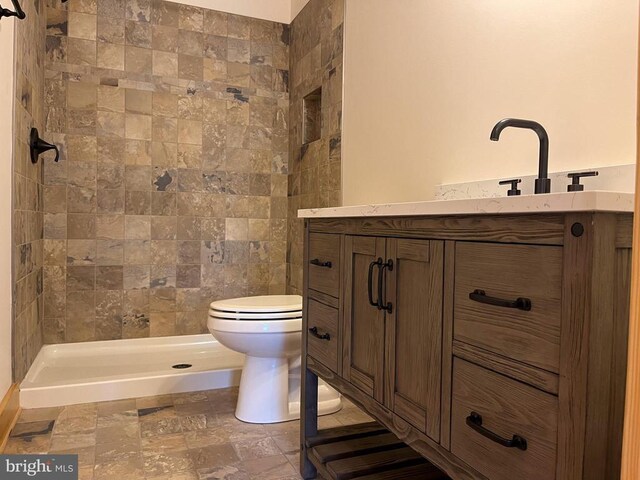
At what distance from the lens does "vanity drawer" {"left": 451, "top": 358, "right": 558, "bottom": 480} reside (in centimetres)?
72

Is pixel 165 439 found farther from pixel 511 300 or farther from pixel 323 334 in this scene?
pixel 511 300

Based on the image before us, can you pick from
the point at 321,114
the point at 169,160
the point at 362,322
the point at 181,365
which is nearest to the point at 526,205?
the point at 362,322

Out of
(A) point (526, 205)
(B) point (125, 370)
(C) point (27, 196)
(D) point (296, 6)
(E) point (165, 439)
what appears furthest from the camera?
(D) point (296, 6)

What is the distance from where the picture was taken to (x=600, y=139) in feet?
3.99

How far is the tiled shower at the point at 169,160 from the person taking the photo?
2.75 m

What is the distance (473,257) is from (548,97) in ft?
2.50

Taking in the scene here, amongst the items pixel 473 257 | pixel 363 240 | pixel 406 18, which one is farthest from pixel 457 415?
pixel 406 18

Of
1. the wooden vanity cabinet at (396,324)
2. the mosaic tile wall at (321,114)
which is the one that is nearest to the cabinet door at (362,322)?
the wooden vanity cabinet at (396,324)

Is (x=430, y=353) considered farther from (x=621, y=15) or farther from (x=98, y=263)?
(x=98, y=263)

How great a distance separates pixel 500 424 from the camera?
81 cm

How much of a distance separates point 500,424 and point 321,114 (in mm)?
2308

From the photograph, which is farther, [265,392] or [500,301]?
[265,392]

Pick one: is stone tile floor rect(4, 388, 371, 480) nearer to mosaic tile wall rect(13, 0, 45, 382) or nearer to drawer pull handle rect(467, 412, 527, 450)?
mosaic tile wall rect(13, 0, 45, 382)

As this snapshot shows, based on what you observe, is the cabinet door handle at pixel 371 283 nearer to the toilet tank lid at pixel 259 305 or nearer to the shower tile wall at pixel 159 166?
the toilet tank lid at pixel 259 305
